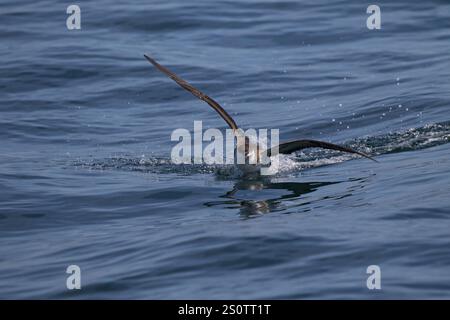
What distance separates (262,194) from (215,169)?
73.2 inches

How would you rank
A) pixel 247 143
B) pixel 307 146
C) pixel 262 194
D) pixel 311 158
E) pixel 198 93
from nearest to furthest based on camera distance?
pixel 307 146 < pixel 262 194 < pixel 198 93 < pixel 247 143 < pixel 311 158

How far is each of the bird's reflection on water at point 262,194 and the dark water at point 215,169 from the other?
0.17 feet

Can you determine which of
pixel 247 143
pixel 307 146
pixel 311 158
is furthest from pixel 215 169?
pixel 307 146

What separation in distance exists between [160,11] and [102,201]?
44.5 ft

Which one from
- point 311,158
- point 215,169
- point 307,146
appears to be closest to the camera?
point 307,146

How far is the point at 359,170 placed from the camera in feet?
54.2

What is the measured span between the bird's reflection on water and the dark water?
0.05m

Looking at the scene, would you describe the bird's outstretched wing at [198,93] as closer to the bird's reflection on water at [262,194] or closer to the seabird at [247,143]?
the seabird at [247,143]

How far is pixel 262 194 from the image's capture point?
15648mm

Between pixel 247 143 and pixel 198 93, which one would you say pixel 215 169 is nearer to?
pixel 247 143

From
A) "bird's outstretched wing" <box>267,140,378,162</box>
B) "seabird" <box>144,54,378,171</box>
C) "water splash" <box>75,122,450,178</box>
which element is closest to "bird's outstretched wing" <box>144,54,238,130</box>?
"seabird" <box>144,54,378,171</box>

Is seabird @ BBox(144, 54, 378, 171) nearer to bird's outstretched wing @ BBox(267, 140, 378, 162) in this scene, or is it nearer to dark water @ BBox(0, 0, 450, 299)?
bird's outstretched wing @ BBox(267, 140, 378, 162)
